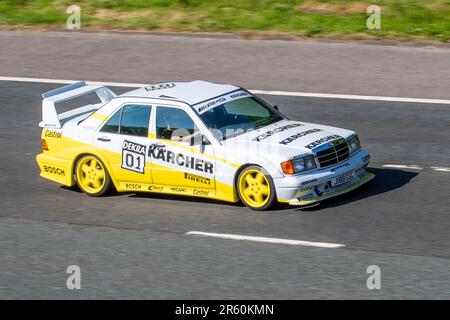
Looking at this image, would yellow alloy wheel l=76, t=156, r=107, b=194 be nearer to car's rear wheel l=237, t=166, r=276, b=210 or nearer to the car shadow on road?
car's rear wheel l=237, t=166, r=276, b=210

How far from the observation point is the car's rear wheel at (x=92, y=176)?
14.2 m

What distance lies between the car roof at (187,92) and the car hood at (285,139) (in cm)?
82

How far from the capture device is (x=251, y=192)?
13.2m

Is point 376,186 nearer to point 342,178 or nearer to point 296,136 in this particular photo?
point 342,178

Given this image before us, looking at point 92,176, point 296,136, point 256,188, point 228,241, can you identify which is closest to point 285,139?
point 296,136

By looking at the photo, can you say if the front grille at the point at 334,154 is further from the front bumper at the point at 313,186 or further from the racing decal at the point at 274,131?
the racing decal at the point at 274,131

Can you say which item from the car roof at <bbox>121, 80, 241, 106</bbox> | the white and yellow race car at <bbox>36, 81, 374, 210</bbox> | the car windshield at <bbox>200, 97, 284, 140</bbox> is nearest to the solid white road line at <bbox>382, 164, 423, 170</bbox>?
the white and yellow race car at <bbox>36, 81, 374, 210</bbox>

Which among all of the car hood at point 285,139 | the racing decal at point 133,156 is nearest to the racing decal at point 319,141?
the car hood at point 285,139

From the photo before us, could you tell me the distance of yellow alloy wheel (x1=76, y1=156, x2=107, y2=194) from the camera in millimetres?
14273

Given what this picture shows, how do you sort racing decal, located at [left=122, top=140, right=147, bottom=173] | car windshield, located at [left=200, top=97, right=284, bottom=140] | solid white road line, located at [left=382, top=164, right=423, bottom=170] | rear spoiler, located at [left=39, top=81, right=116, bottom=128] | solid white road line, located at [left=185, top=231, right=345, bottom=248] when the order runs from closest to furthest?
solid white road line, located at [left=185, top=231, right=345, bottom=248] → car windshield, located at [left=200, top=97, right=284, bottom=140] → racing decal, located at [left=122, top=140, right=147, bottom=173] → rear spoiler, located at [left=39, top=81, right=116, bottom=128] → solid white road line, located at [left=382, top=164, right=423, bottom=170]

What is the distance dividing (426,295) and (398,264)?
0.95m

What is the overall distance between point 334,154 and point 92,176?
3334 mm

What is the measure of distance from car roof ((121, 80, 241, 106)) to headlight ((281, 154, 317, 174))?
1.65 meters

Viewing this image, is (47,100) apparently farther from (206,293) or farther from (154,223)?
(206,293)
